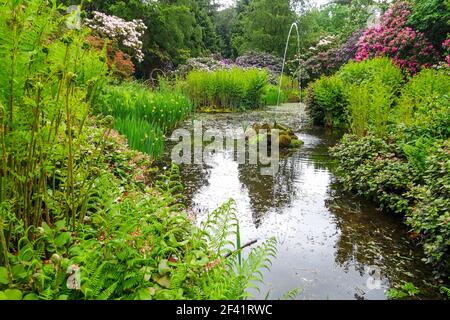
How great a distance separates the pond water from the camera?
2568 millimetres

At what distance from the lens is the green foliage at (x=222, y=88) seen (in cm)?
1151

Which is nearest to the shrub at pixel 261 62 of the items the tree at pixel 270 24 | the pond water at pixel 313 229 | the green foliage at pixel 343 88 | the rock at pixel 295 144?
the tree at pixel 270 24

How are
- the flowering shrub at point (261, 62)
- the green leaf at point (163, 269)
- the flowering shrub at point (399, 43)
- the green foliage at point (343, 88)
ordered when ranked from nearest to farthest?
the green leaf at point (163, 269), the green foliage at point (343, 88), the flowering shrub at point (399, 43), the flowering shrub at point (261, 62)

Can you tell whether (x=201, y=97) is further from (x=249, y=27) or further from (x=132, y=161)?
(x=249, y=27)

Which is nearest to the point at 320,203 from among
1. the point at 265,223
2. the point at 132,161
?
the point at 265,223

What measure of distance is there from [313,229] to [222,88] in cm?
874

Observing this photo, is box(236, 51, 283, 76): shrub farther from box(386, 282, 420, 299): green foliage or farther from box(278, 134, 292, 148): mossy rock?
box(386, 282, 420, 299): green foliage

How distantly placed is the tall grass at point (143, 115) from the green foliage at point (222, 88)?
291cm

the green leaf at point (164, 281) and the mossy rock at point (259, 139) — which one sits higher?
the mossy rock at point (259, 139)

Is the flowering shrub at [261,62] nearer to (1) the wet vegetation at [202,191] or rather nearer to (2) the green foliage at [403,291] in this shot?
(1) the wet vegetation at [202,191]

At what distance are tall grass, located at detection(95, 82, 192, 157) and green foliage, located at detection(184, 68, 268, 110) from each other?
2.91m

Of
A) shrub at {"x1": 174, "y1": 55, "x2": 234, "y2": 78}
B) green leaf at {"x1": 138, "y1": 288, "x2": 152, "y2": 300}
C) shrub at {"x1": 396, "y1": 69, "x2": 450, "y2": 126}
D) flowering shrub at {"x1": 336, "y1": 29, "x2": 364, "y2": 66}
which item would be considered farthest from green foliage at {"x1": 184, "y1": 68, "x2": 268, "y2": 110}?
green leaf at {"x1": 138, "y1": 288, "x2": 152, "y2": 300}

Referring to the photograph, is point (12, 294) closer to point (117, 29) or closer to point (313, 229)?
point (313, 229)

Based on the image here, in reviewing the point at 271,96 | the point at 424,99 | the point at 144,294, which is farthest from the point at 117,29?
the point at 144,294
